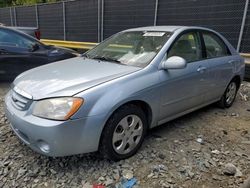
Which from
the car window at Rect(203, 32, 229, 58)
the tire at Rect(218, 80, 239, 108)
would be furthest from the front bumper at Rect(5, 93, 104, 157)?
the tire at Rect(218, 80, 239, 108)

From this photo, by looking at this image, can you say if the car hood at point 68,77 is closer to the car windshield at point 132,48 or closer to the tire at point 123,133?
the car windshield at point 132,48

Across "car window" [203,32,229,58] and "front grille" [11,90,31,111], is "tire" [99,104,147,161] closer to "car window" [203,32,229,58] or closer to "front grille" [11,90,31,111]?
"front grille" [11,90,31,111]

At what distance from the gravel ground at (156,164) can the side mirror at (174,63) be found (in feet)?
3.34

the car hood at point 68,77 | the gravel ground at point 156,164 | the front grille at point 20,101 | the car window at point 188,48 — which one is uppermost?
the car window at point 188,48

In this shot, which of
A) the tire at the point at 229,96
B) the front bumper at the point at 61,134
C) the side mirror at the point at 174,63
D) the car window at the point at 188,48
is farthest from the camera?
the tire at the point at 229,96

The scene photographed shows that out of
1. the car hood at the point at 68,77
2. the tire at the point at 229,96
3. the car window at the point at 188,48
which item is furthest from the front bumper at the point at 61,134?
the tire at the point at 229,96

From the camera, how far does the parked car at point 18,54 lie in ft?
18.1

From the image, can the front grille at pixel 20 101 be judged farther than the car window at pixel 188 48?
No

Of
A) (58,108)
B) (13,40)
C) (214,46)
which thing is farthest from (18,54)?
(214,46)

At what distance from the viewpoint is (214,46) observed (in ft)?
14.0

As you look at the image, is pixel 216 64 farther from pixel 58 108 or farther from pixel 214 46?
pixel 58 108

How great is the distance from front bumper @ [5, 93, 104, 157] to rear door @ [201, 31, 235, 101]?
225 cm

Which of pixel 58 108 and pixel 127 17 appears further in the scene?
pixel 127 17

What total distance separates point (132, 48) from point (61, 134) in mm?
1684
